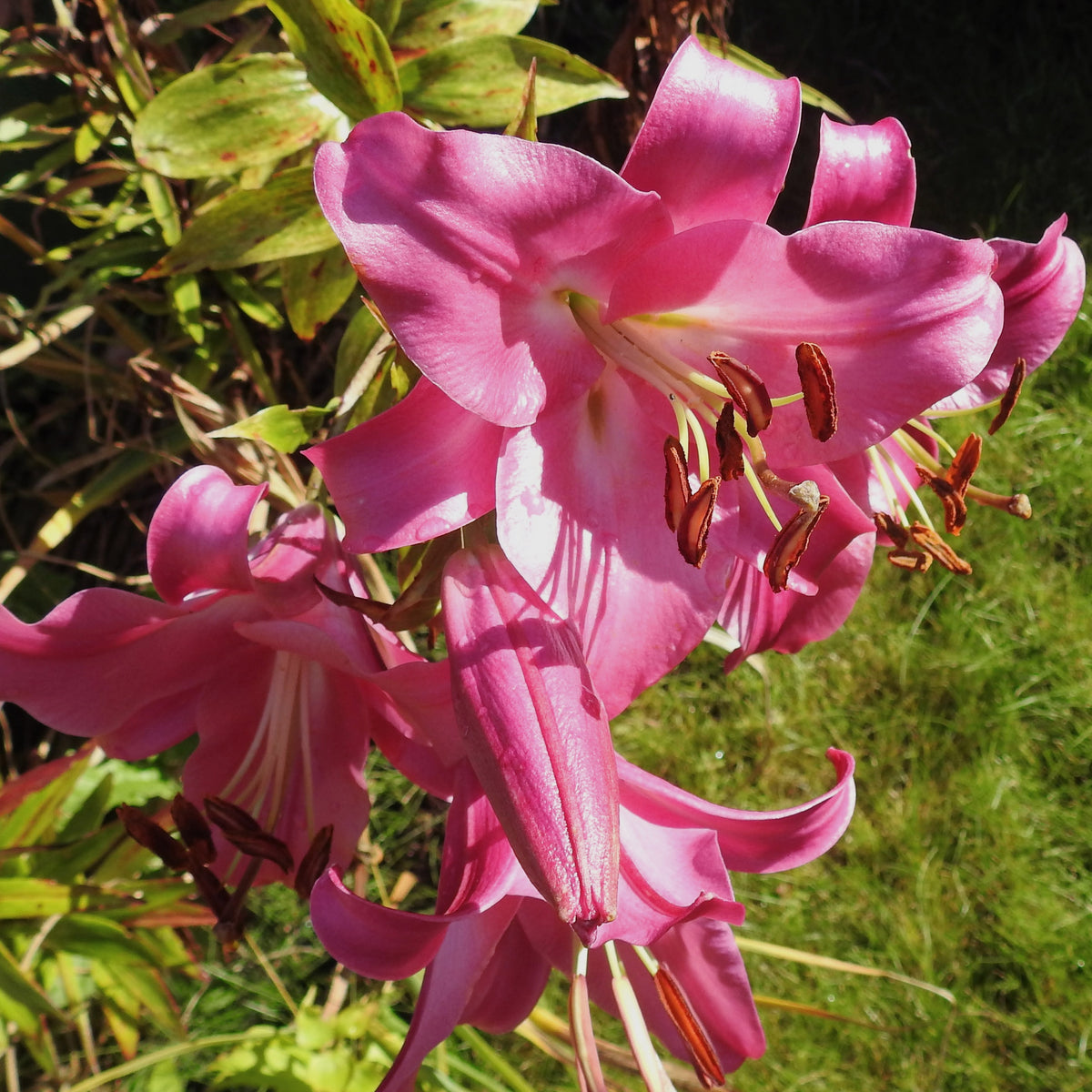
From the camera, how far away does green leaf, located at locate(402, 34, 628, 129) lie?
0.79 m

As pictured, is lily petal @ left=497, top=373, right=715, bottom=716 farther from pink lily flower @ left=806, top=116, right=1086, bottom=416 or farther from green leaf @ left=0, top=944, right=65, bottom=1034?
green leaf @ left=0, top=944, right=65, bottom=1034

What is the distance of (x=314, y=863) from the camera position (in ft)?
1.94

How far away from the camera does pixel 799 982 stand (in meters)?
1.40

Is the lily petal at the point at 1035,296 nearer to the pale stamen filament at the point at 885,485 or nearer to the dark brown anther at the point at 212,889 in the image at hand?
the pale stamen filament at the point at 885,485

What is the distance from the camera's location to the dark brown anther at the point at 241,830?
0.58 metres

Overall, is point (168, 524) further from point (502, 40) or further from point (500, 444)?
point (502, 40)

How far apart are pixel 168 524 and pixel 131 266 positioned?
0.58 meters

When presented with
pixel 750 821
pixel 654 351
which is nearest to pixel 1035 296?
pixel 654 351

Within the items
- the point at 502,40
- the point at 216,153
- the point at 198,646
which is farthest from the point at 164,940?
the point at 502,40

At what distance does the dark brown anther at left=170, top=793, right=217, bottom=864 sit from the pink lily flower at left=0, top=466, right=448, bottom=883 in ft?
0.05

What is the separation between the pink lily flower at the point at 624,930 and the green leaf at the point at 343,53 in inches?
18.7

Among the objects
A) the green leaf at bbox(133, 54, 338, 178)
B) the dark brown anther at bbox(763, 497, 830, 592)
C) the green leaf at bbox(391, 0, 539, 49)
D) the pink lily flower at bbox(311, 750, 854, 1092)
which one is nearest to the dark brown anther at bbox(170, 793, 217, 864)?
the pink lily flower at bbox(311, 750, 854, 1092)

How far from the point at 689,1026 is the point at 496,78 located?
2.16 feet

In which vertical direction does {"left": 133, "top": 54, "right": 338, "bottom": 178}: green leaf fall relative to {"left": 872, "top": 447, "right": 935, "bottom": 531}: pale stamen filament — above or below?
above
